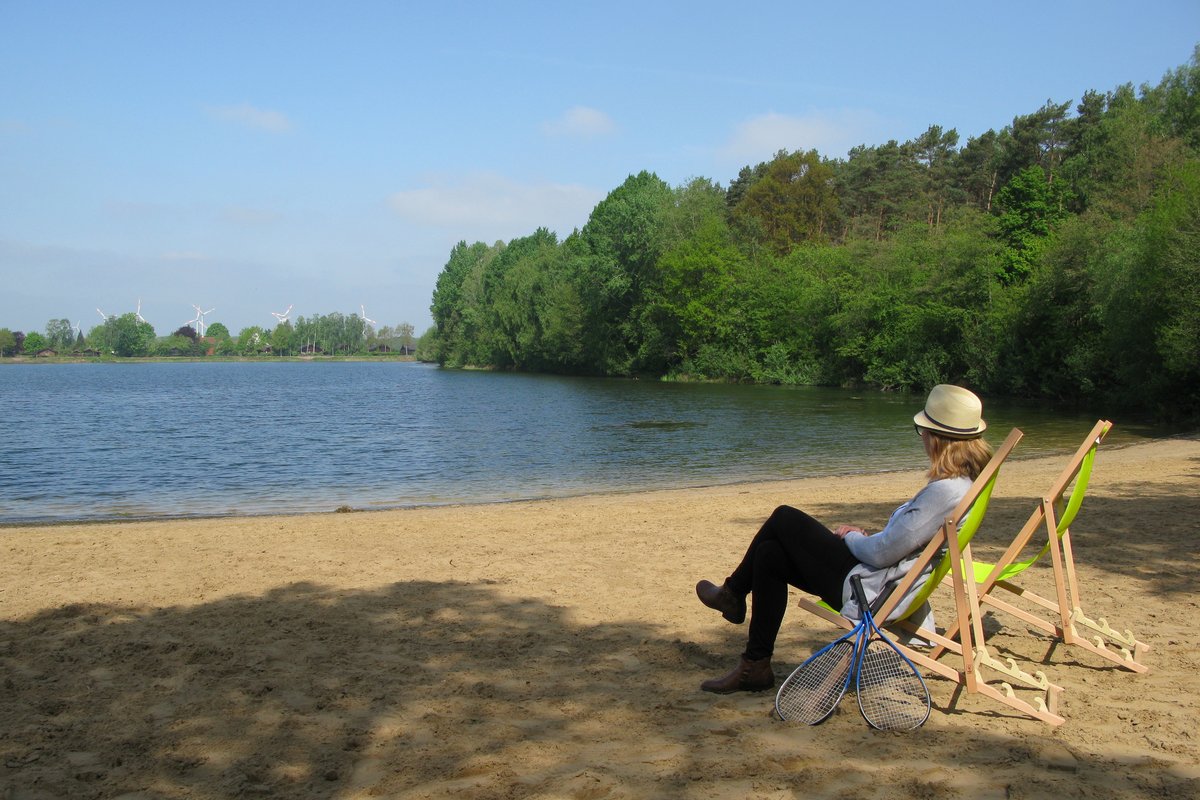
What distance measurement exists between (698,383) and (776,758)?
6200 cm

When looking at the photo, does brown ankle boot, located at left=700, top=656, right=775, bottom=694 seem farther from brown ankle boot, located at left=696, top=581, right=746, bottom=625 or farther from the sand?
brown ankle boot, located at left=696, top=581, right=746, bottom=625

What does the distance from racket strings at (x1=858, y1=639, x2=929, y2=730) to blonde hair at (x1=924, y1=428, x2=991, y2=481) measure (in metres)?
0.92

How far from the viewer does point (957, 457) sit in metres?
4.60

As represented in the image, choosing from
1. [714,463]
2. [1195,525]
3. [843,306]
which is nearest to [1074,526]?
[1195,525]

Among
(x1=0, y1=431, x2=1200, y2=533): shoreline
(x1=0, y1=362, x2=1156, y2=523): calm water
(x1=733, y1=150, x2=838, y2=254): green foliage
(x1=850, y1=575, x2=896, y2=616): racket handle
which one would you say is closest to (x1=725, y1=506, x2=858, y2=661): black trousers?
(x1=850, y1=575, x2=896, y2=616): racket handle

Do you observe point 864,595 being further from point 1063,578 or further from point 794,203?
point 794,203

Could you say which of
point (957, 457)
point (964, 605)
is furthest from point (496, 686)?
point (957, 457)

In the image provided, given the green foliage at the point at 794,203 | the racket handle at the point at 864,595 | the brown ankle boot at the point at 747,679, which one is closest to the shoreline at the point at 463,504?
the brown ankle boot at the point at 747,679

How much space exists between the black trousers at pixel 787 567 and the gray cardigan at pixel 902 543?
77 millimetres

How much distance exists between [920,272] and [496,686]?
5208 centimetres

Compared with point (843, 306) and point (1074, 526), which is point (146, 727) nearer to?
point (1074, 526)

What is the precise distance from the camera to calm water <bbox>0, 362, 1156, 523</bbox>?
57.7 ft

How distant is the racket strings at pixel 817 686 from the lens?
4.36 m

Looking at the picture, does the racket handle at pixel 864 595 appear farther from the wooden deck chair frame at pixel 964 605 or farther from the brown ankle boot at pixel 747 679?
the brown ankle boot at pixel 747 679
